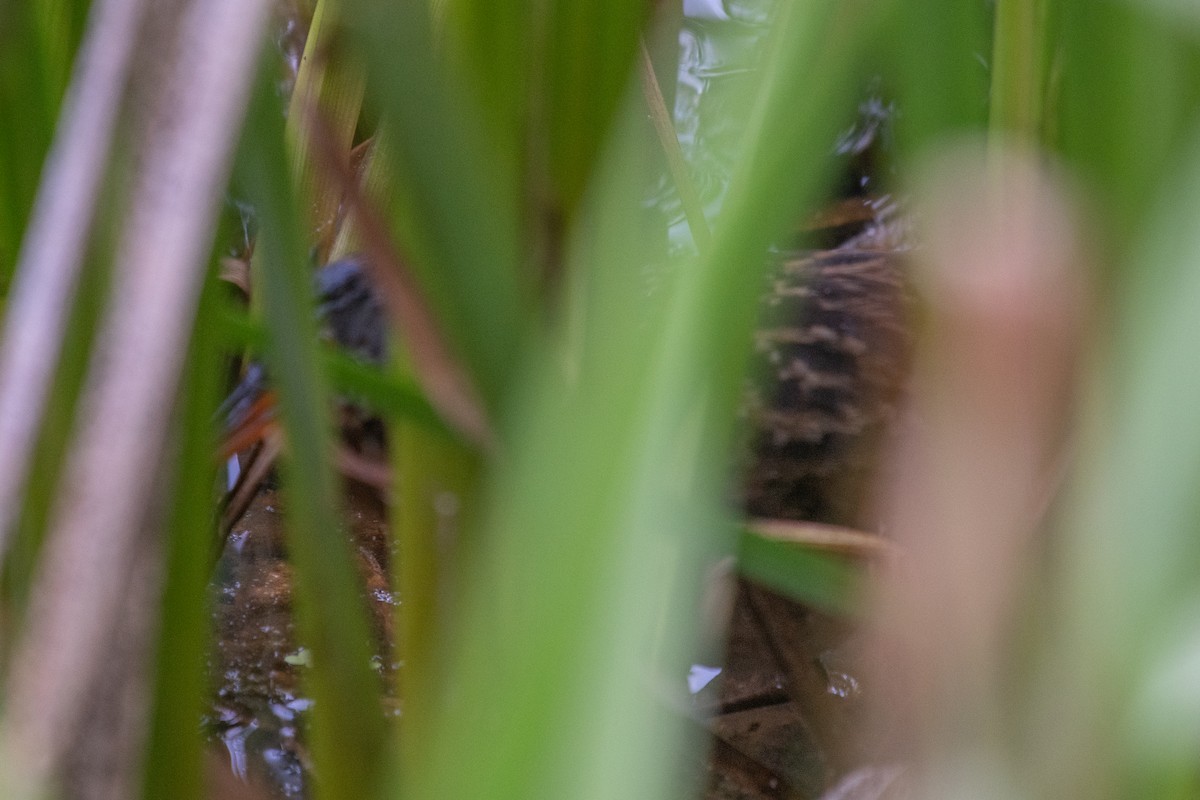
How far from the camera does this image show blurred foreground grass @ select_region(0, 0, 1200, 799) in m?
0.15

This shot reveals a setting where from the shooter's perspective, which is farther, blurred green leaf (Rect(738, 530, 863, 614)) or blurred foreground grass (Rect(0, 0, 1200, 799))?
blurred green leaf (Rect(738, 530, 863, 614))

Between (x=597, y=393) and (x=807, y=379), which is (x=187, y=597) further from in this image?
(x=807, y=379)

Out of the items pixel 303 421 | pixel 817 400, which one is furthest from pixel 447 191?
pixel 817 400

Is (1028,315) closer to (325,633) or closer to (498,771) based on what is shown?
(498,771)

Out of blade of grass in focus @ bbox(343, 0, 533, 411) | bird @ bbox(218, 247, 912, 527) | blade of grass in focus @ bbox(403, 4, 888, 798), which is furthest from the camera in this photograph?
bird @ bbox(218, 247, 912, 527)

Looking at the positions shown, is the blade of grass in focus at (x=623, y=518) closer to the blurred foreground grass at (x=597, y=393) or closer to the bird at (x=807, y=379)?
the blurred foreground grass at (x=597, y=393)

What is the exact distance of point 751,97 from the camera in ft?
0.65

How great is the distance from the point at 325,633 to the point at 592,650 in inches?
7.3

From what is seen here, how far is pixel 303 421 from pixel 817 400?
471 mm

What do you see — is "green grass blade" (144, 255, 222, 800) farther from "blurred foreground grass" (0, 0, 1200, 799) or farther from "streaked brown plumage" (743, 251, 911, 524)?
"streaked brown plumage" (743, 251, 911, 524)

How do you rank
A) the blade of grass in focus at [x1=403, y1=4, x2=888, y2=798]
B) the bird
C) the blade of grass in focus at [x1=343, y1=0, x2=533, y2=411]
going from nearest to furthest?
the blade of grass in focus at [x1=403, y1=4, x2=888, y2=798] < the blade of grass in focus at [x1=343, y1=0, x2=533, y2=411] < the bird

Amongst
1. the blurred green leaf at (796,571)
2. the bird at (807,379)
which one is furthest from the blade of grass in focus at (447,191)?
the bird at (807,379)

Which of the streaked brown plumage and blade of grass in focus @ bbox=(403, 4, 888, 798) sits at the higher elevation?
the streaked brown plumage

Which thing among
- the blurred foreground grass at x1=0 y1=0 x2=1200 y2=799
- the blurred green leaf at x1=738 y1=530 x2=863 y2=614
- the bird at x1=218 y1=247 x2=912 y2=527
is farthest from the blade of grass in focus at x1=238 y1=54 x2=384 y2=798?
the bird at x1=218 y1=247 x2=912 y2=527
